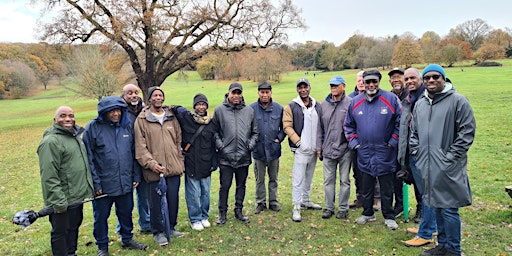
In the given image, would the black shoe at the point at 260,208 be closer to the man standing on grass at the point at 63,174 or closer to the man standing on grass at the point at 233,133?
the man standing on grass at the point at 233,133

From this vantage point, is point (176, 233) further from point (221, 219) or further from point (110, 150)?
point (110, 150)

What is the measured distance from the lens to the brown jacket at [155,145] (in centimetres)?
498

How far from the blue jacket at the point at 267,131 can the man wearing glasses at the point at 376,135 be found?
4.33ft

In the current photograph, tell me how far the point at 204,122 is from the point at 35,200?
20.7 feet

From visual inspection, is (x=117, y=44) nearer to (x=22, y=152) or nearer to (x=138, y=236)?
(x=22, y=152)

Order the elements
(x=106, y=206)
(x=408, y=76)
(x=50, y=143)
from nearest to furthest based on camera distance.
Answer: (x=50, y=143) < (x=106, y=206) < (x=408, y=76)

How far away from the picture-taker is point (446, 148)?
4246mm

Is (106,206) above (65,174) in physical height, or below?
below

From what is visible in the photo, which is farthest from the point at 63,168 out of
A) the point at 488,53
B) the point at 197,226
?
the point at 488,53

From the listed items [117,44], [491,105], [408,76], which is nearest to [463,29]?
[491,105]

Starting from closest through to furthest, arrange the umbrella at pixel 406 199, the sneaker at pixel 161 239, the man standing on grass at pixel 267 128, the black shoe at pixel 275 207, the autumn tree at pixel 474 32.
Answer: the sneaker at pixel 161 239 < the umbrella at pixel 406 199 < the man standing on grass at pixel 267 128 < the black shoe at pixel 275 207 < the autumn tree at pixel 474 32

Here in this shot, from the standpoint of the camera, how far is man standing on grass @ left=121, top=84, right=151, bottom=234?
17.6 feet

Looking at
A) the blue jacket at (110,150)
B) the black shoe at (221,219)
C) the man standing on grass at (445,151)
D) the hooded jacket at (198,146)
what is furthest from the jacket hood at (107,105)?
the man standing on grass at (445,151)

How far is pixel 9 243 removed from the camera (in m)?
5.80
